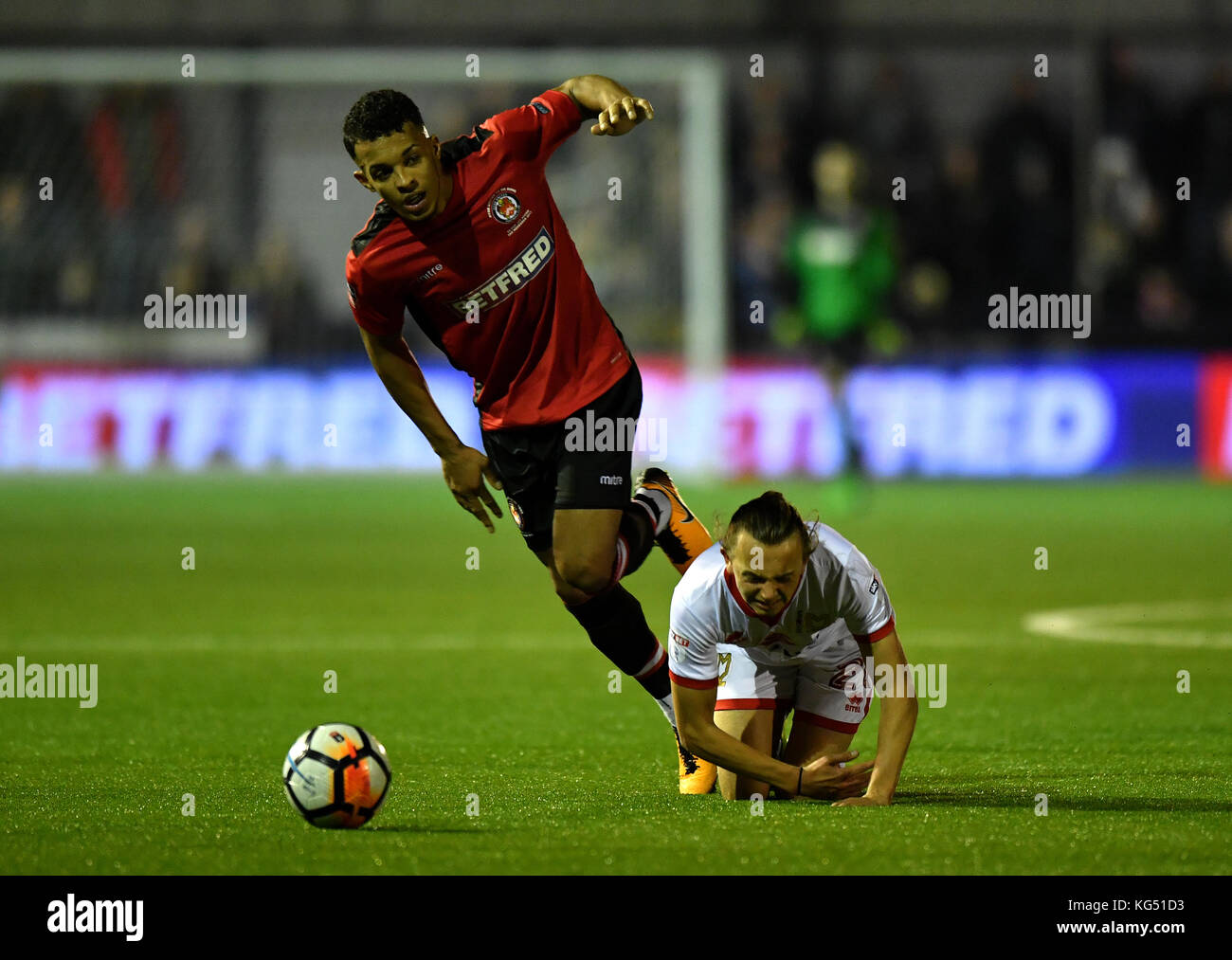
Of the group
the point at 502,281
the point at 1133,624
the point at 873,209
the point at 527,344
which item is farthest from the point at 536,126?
the point at 873,209

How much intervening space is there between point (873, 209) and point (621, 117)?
12.3m

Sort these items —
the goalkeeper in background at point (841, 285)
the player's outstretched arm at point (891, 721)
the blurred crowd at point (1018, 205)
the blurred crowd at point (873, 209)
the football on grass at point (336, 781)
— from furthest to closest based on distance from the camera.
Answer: the blurred crowd at point (1018, 205), the blurred crowd at point (873, 209), the goalkeeper in background at point (841, 285), the player's outstretched arm at point (891, 721), the football on grass at point (336, 781)

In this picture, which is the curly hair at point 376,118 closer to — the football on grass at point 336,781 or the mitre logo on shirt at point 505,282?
the mitre logo on shirt at point 505,282

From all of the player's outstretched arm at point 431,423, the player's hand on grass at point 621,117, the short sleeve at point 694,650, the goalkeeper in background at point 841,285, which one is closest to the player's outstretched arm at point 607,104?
the player's hand on grass at point 621,117

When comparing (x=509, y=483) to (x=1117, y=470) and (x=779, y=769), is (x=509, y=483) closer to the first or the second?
(x=779, y=769)

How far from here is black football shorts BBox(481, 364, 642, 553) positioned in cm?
625

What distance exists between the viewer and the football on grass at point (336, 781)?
5.19m

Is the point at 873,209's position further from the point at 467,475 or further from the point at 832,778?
the point at 832,778

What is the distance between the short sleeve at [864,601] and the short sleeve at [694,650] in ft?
1.25

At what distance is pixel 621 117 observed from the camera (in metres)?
5.81

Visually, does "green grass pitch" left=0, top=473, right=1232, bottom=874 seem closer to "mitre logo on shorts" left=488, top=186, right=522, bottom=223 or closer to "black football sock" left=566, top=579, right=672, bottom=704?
"black football sock" left=566, top=579, right=672, bottom=704

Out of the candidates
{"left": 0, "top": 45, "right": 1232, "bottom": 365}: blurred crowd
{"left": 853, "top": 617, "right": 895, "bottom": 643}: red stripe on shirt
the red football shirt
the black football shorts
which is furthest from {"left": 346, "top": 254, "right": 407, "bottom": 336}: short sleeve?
{"left": 0, "top": 45, "right": 1232, "bottom": 365}: blurred crowd
